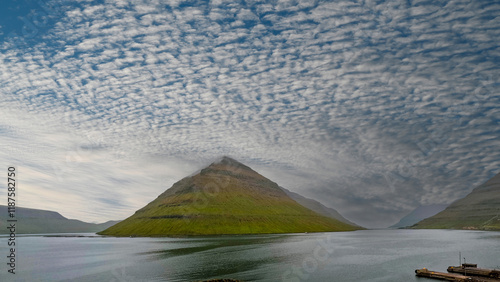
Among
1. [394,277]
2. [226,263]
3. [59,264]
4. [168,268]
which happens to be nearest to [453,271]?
[394,277]

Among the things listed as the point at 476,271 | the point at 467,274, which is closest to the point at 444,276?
the point at 467,274

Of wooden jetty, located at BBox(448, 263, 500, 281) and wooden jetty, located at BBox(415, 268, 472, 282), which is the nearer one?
wooden jetty, located at BBox(415, 268, 472, 282)

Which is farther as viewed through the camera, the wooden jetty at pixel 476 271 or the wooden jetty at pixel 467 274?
the wooden jetty at pixel 476 271

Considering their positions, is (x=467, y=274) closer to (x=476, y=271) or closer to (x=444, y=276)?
(x=476, y=271)

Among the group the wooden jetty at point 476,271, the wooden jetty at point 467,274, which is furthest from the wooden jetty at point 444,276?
the wooden jetty at point 476,271

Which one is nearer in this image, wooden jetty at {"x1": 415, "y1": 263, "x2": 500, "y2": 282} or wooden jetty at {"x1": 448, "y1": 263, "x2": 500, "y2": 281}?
wooden jetty at {"x1": 415, "y1": 263, "x2": 500, "y2": 282}

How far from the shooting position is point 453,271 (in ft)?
317

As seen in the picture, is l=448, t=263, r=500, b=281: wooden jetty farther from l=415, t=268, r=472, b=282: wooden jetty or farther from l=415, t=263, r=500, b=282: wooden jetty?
l=415, t=268, r=472, b=282: wooden jetty

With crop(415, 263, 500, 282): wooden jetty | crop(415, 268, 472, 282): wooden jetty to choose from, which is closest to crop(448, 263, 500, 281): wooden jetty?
crop(415, 263, 500, 282): wooden jetty

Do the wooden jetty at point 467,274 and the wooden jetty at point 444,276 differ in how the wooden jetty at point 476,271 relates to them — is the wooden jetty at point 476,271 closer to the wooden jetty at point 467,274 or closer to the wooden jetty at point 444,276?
the wooden jetty at point 467,274

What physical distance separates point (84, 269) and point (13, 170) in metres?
63.6

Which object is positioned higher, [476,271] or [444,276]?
[476,271]

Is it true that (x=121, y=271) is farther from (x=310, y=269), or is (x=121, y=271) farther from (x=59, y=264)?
(x=310, y=269)

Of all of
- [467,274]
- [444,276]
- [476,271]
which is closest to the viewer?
[444,276]
